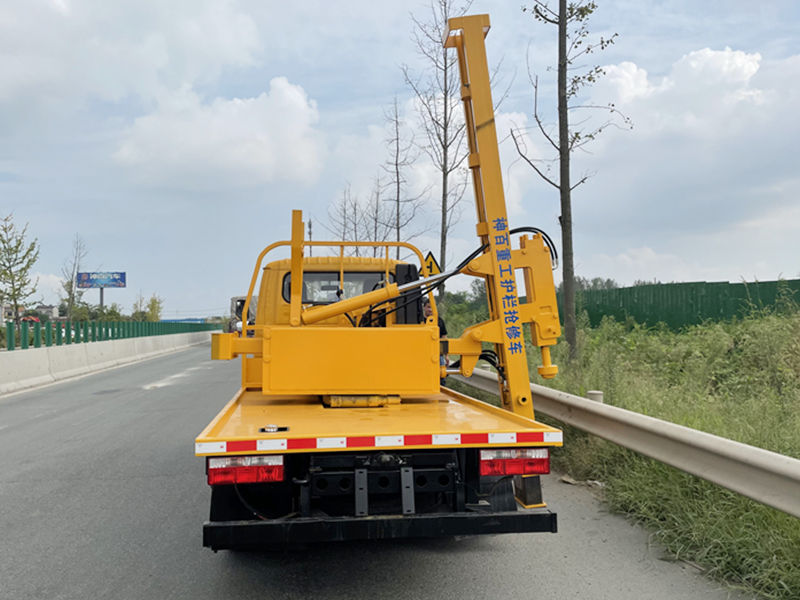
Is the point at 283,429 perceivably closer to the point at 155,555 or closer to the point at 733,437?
the point at 155,555

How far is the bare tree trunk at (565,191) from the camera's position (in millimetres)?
10195

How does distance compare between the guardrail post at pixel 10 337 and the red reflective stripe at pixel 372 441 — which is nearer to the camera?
the red reflective stripe at pixel 372 441

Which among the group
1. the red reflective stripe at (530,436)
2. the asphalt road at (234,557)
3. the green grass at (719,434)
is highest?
the red reflective stripe at (530,436)

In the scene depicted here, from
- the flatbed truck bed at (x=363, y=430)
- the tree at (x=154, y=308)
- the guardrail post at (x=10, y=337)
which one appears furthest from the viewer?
the tree at (x=154, y=308)

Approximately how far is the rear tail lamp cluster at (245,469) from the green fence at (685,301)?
11.9 m

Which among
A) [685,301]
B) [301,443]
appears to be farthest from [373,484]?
[685,301]

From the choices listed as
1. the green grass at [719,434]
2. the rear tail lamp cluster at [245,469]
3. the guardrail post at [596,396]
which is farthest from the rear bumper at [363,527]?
the guardrail post at [596,396]

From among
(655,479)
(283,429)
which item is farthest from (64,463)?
(655,479)

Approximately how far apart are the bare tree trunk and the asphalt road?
13.7 ft

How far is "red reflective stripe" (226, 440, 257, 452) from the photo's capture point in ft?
11.5

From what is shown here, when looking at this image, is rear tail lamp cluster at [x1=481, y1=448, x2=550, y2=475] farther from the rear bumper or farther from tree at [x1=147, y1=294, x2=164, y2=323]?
tree at [x1=147, y1=294, x2=164, y2=323]

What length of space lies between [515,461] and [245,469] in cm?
156

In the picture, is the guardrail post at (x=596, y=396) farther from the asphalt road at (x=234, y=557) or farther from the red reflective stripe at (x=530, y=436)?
the red reflective stripe at (x=530, y=436)

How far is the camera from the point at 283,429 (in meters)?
3.81
